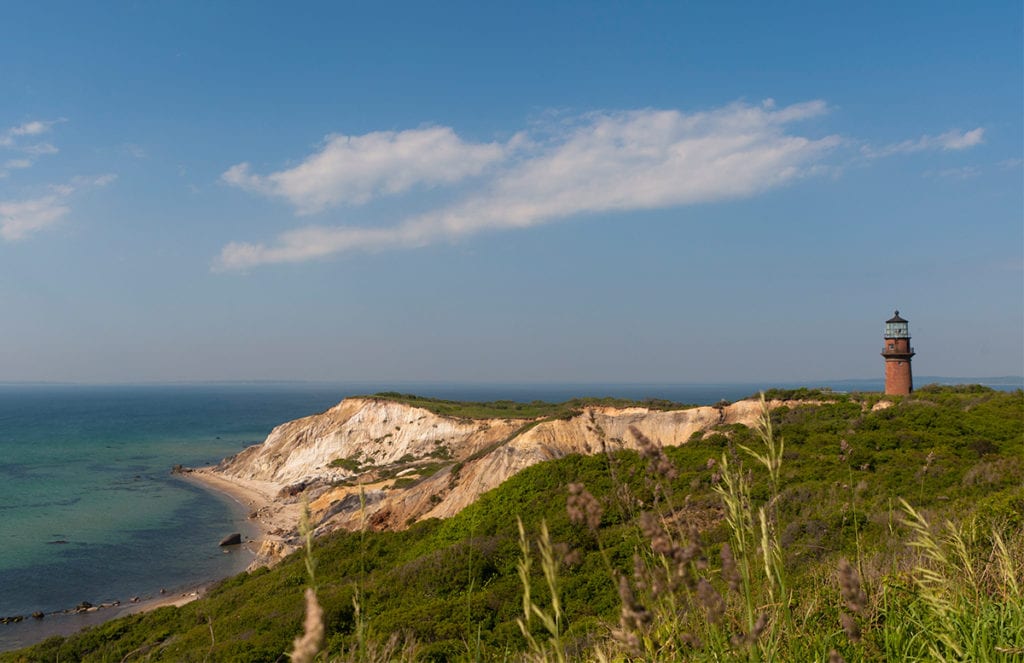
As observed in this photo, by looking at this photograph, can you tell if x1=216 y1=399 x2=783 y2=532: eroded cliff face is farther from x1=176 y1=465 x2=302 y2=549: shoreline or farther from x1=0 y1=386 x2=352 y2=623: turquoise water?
x1=0 y1=386 x2=352 y2=623: turquoise water

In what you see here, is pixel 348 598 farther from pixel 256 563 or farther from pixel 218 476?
pixel 218 476

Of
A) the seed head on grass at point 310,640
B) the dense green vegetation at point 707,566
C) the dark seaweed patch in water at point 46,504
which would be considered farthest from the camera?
the dark seaweed patch in water at point 46,504

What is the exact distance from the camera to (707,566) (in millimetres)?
2375

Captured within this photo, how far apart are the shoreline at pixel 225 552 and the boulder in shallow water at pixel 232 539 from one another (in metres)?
0.56

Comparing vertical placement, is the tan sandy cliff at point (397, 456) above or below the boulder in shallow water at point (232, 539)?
above

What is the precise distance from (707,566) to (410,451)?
5834 cm

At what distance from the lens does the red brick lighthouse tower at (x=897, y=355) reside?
39.5 metres

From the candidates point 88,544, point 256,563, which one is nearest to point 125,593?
point 256,563

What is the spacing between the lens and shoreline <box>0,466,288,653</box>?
27.6m

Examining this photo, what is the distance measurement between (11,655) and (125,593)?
1596 cm

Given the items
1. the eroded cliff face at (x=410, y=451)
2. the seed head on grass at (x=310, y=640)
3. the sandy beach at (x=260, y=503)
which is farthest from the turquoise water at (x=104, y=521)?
the seed head on grass at (x=310, y=640)

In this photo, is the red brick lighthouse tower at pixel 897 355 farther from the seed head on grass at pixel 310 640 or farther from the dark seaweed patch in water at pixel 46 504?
the dark seaweed patch in water at pixel 46 504

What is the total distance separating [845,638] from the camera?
3641 millimetres

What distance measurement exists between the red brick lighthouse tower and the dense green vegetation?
351 inches
